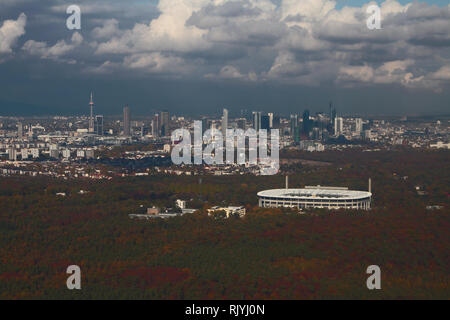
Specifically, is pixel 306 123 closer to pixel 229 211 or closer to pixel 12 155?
pixel 12 155

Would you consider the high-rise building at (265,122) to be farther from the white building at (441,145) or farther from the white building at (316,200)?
the white building at (316,200)

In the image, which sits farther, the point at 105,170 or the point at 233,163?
the point at 233,163

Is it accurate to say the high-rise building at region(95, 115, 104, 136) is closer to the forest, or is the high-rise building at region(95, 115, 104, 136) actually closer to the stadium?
the forest

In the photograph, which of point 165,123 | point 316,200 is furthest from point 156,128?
point 316,200

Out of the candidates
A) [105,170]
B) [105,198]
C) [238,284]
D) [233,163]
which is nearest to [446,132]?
[233,163]

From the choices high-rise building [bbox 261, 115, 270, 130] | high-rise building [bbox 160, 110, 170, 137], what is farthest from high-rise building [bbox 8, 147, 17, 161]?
high-rise building [bbox 261, 115, 270, 130]

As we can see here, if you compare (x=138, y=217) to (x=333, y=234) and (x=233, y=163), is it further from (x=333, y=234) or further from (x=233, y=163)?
(x=233, y=163)

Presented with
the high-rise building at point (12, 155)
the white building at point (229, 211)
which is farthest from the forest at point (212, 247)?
the high-rise building at point (12, 155)

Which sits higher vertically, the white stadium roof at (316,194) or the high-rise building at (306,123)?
the high-rise building at (306,123)
